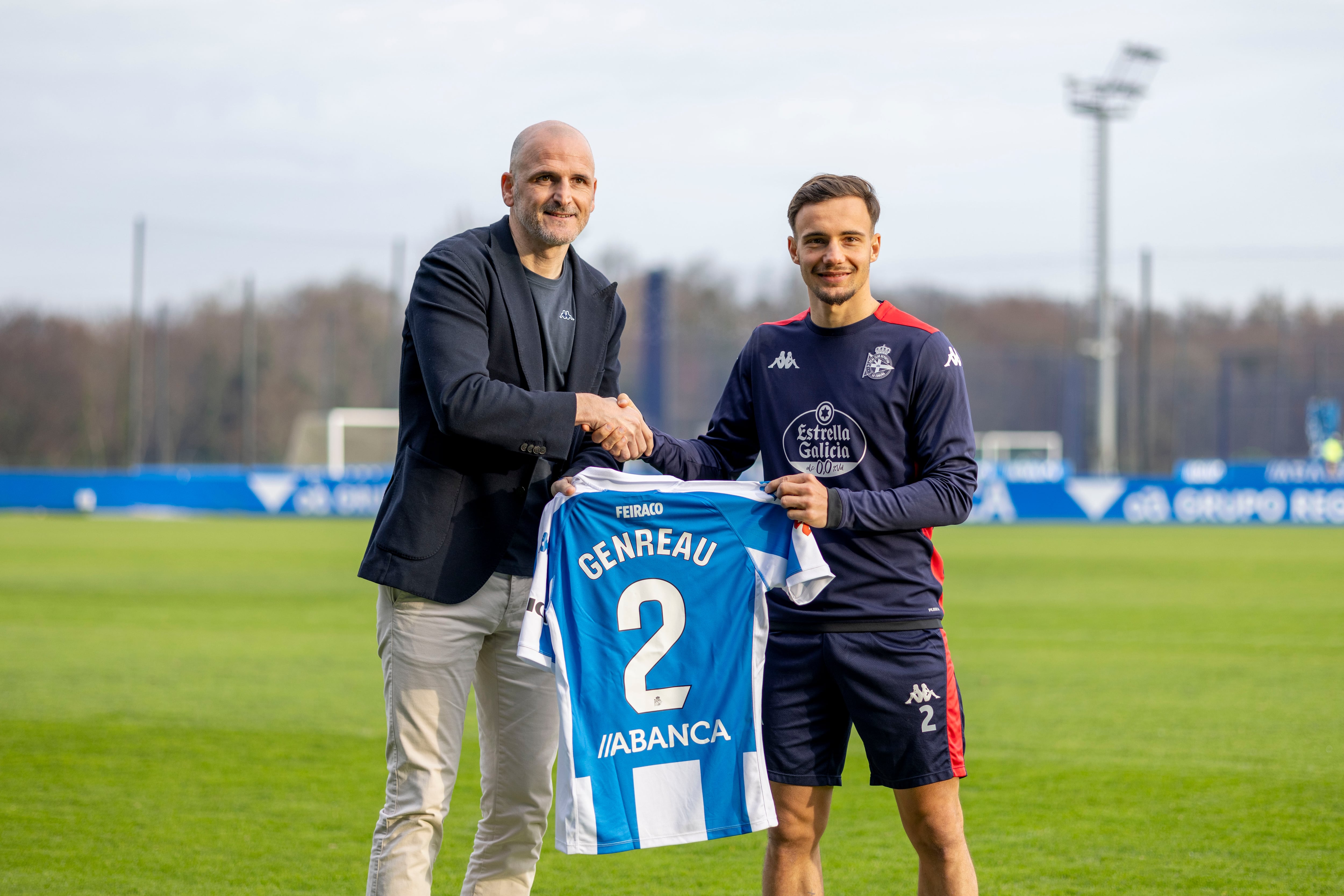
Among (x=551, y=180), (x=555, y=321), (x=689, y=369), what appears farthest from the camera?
(x=689, y=369)

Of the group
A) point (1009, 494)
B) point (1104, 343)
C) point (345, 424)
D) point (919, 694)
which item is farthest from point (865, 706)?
point (345, 424)

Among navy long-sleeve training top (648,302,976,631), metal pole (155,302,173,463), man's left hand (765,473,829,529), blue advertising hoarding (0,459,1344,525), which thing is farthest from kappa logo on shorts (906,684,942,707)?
metal pole (155,302,173,463)

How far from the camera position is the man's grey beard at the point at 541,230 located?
10.4 feet

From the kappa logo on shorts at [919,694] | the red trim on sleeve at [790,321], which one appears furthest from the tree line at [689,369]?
the kappa logo on shorts at [919,694]

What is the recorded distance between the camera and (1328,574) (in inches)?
570

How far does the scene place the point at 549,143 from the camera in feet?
10.4

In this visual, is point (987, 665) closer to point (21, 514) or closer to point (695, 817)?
point (695, 817)

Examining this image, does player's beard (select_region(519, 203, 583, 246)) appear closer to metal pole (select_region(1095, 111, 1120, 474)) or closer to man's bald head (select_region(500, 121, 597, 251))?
man's bald head (select_region(500, 121, 597, 251))

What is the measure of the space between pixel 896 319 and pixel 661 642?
3.17 feet

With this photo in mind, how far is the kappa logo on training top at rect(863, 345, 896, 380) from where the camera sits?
3109 millimetres

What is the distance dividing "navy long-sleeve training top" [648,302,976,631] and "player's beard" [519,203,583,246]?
61 cm

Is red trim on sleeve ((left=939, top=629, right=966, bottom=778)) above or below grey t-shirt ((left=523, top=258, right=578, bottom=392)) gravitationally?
below

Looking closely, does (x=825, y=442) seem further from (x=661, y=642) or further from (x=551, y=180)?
(x=551, y=180)

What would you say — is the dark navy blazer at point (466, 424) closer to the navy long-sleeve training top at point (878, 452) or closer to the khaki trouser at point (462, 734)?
the khaki trouser at point (462, 734)
